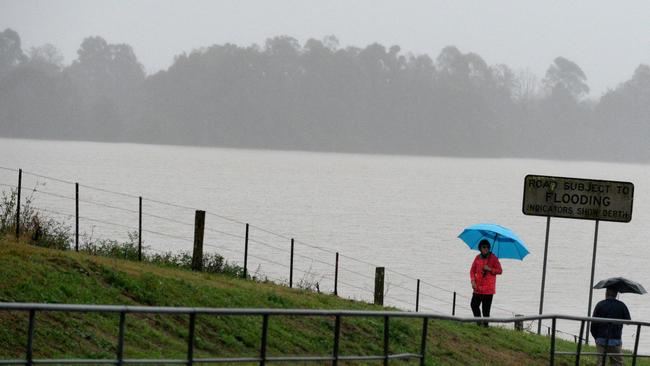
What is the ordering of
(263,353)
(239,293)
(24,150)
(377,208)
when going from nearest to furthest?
(263,353) → (239,293) → (377,208) → (24,150)

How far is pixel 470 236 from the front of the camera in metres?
22.7

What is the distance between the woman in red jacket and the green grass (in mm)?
487

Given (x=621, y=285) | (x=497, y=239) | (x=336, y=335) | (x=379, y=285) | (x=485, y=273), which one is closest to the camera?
(x=336, y=335)

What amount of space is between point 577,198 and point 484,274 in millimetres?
5188

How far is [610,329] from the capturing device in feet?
54.1

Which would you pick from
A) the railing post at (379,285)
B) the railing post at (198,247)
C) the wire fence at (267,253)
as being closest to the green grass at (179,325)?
the railing post at (198,247)

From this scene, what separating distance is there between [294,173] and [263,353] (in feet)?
502

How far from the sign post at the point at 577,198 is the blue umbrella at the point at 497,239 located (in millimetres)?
1769

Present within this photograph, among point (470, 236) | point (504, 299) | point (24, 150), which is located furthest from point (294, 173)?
point (470, 236)

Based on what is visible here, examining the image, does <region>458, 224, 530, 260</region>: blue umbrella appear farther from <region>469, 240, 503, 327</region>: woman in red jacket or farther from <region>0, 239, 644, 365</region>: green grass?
<region>0, 239, 644, 365</region>: green grass

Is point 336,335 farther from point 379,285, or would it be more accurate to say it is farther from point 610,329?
point 379,285

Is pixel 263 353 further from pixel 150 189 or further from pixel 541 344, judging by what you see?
pixel 150 189

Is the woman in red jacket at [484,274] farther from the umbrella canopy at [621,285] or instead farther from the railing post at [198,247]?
the railing post at [198,247]

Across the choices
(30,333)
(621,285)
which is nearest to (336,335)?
(30,333)
